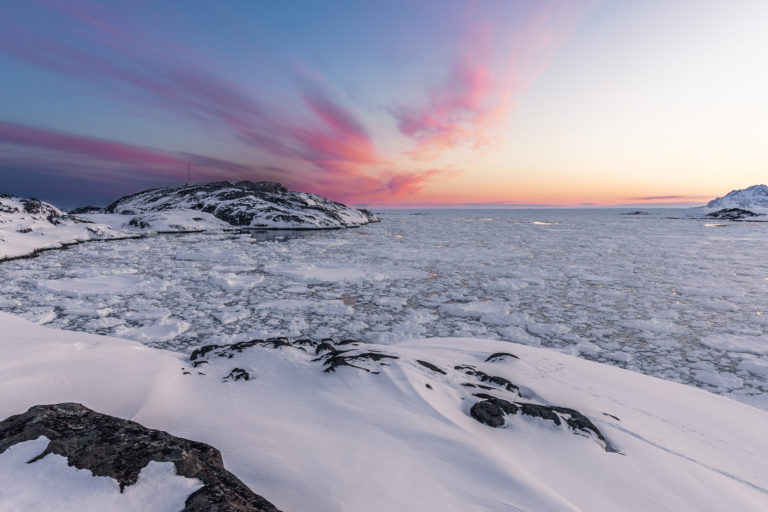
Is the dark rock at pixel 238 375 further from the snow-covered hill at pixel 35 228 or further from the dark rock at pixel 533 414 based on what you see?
the snow-covered hill at pixel 35 228

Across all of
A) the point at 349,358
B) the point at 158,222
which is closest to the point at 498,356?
the point at 349,358

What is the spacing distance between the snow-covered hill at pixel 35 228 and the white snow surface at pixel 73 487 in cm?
1784

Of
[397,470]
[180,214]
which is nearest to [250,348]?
[397,470]

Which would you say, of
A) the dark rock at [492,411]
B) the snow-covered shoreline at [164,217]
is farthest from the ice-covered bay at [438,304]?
the snow-covered shoreline at [164,217]

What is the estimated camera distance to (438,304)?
8.39m

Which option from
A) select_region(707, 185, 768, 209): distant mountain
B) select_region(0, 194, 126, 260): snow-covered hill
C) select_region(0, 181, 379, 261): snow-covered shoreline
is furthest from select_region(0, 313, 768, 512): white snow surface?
select_region(707, 185, 768, 209): distant mountain

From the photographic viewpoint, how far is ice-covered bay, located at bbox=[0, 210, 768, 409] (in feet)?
18.9

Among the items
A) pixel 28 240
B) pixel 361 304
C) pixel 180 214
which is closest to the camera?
pixel 361 304

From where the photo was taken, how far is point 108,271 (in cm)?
1124

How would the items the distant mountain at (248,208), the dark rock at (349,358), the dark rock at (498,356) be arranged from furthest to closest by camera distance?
the distant mountain at (248,208) → the dark rock at (498,356) → the dark rock at (349,358)

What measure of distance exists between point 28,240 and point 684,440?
24.1m

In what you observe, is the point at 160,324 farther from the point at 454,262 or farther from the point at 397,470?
the point at 454,262

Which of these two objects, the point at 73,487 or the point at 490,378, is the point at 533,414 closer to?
the point at 490,378

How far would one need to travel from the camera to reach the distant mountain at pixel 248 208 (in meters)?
42.0
